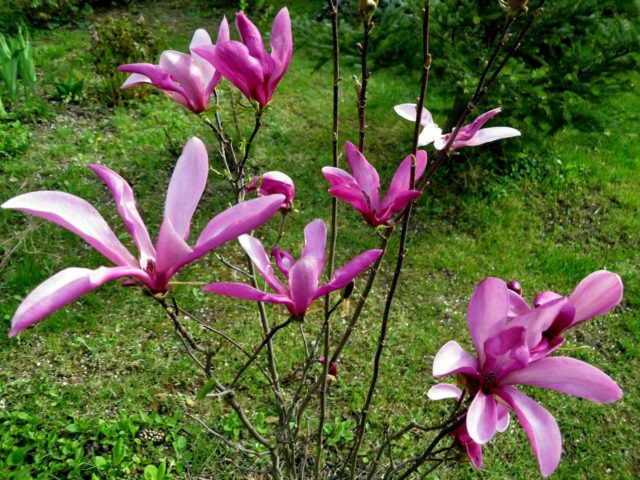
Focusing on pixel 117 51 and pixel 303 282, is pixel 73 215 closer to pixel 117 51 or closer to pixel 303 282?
pixel 303 282

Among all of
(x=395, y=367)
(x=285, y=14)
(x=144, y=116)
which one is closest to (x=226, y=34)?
(x=285, y=14)

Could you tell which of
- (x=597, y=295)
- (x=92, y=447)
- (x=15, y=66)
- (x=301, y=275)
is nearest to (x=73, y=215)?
(x=301, y=275)

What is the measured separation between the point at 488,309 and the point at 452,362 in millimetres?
98

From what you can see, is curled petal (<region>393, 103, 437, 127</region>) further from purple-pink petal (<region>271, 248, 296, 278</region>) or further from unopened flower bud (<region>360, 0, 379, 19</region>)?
purple-pink petal (<region>271, 248, 296, 278</region>)

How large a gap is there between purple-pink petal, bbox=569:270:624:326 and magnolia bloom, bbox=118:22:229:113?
0.71 meters

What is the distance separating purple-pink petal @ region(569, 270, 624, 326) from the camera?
78cm

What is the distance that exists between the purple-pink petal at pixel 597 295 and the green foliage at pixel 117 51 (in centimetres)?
411

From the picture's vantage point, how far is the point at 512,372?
0.81 meters

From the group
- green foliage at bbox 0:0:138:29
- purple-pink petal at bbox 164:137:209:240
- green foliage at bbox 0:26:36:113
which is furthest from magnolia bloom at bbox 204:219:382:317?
green foliage at bbox 0:0:138:29

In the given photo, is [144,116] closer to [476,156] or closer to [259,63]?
[476,156]

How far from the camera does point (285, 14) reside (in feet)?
3.04

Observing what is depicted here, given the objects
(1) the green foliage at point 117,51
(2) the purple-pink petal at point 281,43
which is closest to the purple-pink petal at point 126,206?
(2) the purple-pink petal at point 281,43

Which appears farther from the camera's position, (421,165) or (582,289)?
(421,165)

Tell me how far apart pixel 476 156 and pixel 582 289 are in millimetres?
3231
